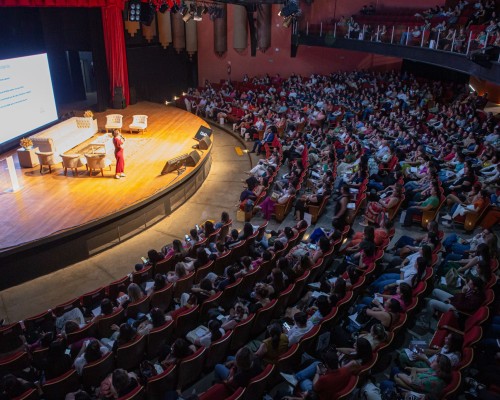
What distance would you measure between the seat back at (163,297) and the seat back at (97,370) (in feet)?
A: 3.78

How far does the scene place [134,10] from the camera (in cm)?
1235

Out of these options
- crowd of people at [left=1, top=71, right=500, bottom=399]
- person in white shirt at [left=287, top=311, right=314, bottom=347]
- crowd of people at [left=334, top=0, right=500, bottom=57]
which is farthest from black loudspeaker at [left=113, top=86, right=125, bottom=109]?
person in white shirt at [left=287, top=311, right=314, bottom=347]

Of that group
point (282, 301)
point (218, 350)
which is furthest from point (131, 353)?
point (282, 301)

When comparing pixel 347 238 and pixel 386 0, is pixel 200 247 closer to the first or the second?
pixel 347 238

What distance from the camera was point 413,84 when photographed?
16.2m

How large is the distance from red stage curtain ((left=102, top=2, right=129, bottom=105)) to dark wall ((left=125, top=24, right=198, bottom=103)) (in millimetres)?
1513

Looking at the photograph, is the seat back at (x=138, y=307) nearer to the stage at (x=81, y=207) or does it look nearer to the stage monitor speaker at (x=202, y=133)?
the stage at (x=81, y=207)

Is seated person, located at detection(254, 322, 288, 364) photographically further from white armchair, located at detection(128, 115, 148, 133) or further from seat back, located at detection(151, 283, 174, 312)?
white armchair, located at detection(128, 115, 148, 133)

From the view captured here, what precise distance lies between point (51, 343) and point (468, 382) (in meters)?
3.91

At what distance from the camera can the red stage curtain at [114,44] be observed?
14.7 metres

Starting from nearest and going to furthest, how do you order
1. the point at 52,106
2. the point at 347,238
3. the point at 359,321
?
the point at 359,321
the point at 347,238
the point at 52,106

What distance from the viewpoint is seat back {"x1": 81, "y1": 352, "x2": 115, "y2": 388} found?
4.17m

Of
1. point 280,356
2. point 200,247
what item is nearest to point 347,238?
point 200,247

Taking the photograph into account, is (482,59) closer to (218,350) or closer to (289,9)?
(218,350)
